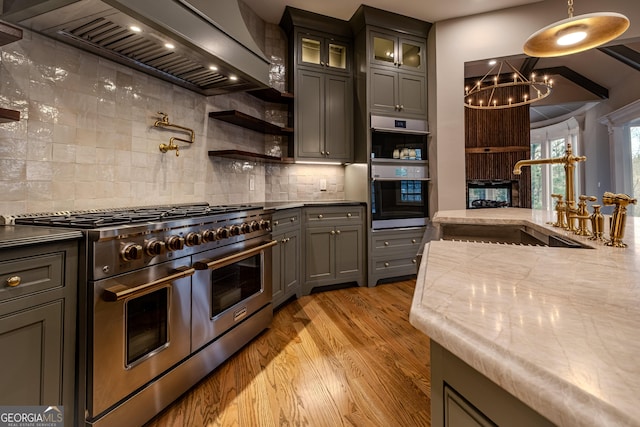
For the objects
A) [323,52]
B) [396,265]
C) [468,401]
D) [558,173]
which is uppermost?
[323,52]

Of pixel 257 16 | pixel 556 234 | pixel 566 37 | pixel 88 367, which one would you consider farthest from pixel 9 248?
pixel 257 16

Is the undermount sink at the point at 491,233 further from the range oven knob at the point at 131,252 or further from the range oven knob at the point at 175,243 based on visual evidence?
the range oven knob at the point at 131,252

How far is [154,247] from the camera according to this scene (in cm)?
140

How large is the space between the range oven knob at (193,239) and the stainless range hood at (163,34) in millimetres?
1058

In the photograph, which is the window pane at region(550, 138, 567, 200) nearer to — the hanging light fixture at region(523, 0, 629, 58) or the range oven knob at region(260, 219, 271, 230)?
the hanging light fixture at region(523, 0, 629, 58)

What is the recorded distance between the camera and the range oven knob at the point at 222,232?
1.80 m

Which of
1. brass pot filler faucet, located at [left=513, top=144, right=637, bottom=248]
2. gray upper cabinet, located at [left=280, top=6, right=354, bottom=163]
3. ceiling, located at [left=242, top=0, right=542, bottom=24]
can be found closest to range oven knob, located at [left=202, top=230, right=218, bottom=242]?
brass pot filler faucet, located at [left=513, top=144, right=637, bottom=248]

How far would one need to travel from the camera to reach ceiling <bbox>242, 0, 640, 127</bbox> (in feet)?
10.7

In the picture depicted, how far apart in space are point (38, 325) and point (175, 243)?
56cm

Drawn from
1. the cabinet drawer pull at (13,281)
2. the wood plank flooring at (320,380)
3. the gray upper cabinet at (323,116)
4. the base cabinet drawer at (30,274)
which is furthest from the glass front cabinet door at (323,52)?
the cabinet drawer pull at (13,281)

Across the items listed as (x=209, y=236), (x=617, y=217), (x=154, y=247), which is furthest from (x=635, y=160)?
(x=154, y=247)

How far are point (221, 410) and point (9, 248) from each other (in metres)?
1.11

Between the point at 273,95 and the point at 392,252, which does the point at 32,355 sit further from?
the point at 392,252

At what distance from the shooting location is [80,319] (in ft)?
3.89
